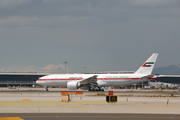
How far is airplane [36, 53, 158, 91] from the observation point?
5731 cm

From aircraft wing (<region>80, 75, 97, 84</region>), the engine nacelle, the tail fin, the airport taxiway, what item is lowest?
the airport taxiway

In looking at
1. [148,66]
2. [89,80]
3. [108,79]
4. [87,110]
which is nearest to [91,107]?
[87,110]

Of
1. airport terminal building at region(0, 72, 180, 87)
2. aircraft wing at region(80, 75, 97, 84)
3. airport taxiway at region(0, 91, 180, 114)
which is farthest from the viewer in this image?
airport terminal building at region(0, 72, 180, 87)

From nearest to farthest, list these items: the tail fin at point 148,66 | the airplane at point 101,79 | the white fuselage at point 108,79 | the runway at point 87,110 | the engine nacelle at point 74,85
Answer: the runway at point 87,110
the engine nacelle at point 74,85
the airplane at point 101,79
the white fuselage at point 108,79
the tail fin at point 148,66

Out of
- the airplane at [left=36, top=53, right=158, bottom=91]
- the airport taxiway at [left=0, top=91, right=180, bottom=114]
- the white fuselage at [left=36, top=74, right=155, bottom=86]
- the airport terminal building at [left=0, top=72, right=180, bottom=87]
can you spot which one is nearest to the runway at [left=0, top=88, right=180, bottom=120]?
the airport taxiway at [left=0, top=91, right=180, bottom=114]

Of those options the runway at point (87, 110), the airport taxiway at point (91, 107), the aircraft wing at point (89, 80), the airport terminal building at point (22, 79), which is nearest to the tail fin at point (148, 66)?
the aircraft wing at point (89, 80)

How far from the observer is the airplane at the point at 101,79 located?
57312 mm

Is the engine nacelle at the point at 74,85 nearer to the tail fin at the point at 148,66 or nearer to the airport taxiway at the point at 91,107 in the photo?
the tail fin at the point at 148,66

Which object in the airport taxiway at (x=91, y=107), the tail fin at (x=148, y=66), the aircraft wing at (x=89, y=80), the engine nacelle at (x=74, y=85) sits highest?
the tail fin at (x=148, y=66)

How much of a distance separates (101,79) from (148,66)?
1180 cm

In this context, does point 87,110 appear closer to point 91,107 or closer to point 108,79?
point 91,107

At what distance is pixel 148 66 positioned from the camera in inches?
2441

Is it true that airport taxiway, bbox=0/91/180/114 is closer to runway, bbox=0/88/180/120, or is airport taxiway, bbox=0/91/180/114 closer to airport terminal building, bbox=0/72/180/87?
runway, bbox=0/88/180/120
